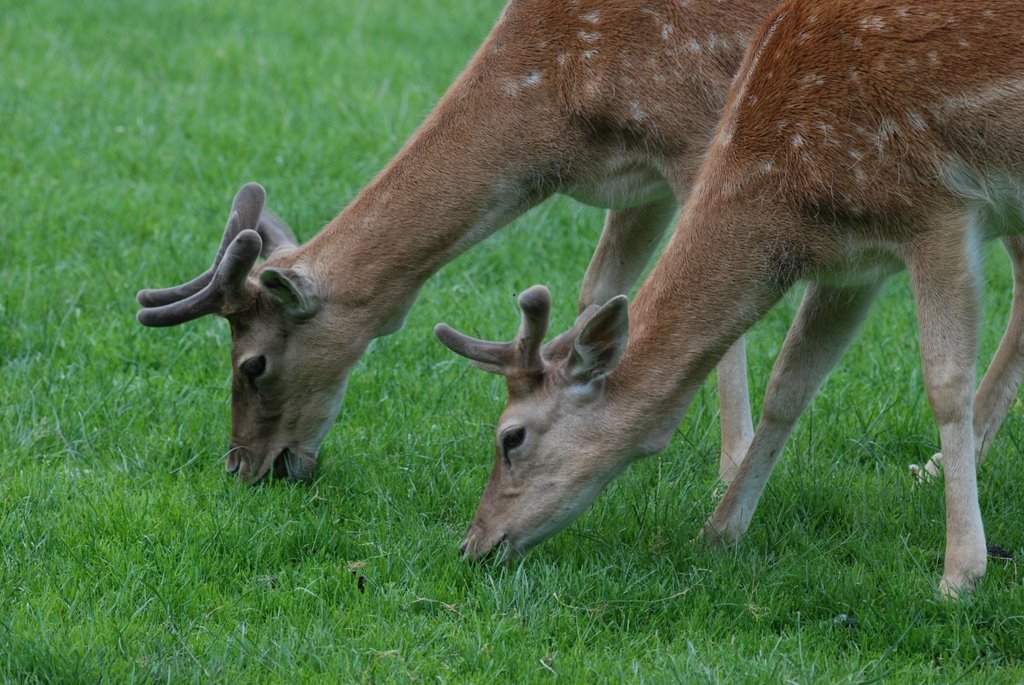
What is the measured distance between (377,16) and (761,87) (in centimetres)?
941

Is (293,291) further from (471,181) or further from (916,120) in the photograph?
(916,120)

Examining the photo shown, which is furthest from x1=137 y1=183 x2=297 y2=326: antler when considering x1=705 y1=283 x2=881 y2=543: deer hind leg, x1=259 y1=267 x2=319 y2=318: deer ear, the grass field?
x1=705 y1=283 x2=881 y2=543: deer hind leg

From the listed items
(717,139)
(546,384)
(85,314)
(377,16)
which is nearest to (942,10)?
(717,139)

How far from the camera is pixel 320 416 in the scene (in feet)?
21.6

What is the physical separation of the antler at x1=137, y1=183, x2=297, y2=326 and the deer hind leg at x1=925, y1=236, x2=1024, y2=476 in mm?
3009

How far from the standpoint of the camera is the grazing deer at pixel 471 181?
6.12 m

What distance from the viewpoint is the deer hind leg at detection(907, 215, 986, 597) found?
16.9ft

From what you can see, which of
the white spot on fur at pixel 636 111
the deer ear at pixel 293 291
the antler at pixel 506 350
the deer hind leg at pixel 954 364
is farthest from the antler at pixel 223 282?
the deer hind leg at pixel 954 364

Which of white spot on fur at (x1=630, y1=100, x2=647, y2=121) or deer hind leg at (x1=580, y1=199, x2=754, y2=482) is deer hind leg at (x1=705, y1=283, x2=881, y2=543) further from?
white spot on fur at (x1=630, y1=100, x2=647, y2=121)

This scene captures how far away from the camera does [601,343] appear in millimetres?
5410

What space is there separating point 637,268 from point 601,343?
168cm

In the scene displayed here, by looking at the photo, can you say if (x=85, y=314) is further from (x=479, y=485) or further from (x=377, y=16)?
(x=377, y=16)

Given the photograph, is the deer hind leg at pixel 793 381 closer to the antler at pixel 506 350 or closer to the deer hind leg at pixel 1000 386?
the deer hind leg at pixel 1000 386

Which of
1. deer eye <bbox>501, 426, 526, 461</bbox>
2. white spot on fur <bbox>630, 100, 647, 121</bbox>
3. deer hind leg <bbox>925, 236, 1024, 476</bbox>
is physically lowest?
deer hind leg <bbox>925, 236, 1024, 476</bbox>
